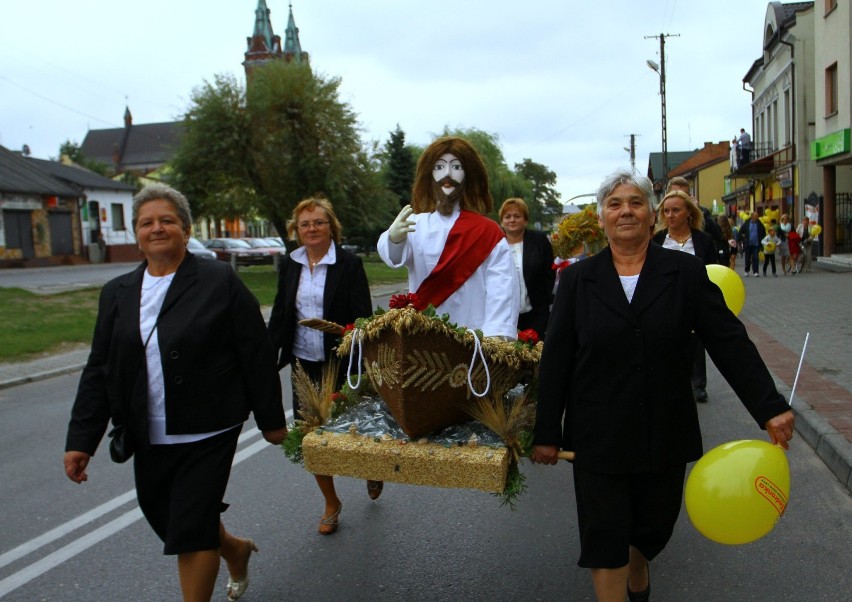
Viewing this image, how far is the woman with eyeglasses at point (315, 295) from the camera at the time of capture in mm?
4738

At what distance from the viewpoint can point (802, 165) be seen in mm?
30906

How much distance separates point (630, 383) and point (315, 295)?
2338 millimetres

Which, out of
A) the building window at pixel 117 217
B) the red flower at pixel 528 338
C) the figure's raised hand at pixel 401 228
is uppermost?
the building window at pixel 117 217

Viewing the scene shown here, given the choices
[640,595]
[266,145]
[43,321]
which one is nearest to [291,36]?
[266,145]

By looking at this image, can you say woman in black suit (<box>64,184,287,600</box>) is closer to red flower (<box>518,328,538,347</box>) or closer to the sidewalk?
red flower (<box>518,328,538,347</box>)

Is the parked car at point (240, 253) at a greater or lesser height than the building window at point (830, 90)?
lesser

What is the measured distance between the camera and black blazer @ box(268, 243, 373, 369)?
4.77 meters

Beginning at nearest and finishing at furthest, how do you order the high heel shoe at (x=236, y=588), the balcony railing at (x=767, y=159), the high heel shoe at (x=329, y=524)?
1. the high heel shoe at (x=236, y=588)
2. the high heel shoe at (x=329, y=524)
3. the balcony railing at (x=767, y=159)

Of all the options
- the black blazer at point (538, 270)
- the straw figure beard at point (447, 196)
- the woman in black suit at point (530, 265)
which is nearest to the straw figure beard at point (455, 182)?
the straw figure beard at point (447, 196)

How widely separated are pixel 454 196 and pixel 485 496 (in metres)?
2.21

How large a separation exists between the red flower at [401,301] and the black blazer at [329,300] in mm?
1521

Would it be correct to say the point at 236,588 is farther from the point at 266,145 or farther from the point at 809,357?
the point at 266,145

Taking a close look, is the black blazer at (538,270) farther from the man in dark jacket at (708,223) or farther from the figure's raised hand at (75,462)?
the figure's raised hand at (75,462)

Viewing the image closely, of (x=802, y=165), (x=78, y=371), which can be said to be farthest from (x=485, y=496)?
(x=802, y=165)
